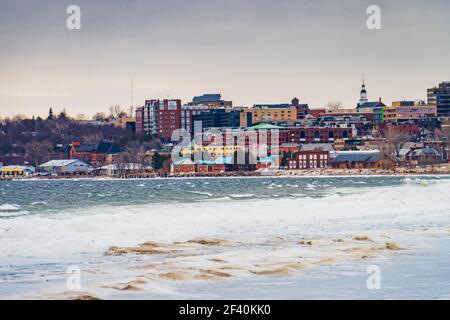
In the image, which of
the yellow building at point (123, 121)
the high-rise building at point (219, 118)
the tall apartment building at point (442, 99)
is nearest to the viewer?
the high-rise building at point (219, 118)

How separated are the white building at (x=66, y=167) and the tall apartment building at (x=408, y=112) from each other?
181ft

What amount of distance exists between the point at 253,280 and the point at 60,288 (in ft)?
10.6

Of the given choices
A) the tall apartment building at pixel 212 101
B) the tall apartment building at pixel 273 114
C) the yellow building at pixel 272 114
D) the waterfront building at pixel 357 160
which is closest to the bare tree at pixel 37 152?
the tall apartment building at pixel 212 101

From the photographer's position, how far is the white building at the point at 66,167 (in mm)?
142875

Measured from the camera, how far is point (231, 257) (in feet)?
70.5

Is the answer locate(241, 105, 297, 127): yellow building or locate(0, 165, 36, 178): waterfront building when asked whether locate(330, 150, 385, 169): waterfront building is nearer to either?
locate(241, 105, 297, 127): yellow building

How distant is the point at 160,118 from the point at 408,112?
1615 inches

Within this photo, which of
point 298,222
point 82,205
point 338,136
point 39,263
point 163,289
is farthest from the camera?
point 338,136

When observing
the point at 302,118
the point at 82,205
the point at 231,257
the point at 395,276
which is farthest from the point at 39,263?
the point at 302,118

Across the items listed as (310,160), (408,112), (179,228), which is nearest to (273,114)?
(408,112)

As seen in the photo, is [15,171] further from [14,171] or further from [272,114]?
[272,114]

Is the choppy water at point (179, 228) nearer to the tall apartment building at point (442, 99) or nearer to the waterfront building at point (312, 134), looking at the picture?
the waterfront building at point (312, 134)

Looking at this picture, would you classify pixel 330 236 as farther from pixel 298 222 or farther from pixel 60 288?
pixel 60 288

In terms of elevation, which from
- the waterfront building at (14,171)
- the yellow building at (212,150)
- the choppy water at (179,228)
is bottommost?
the waterfront building at (14,171)
